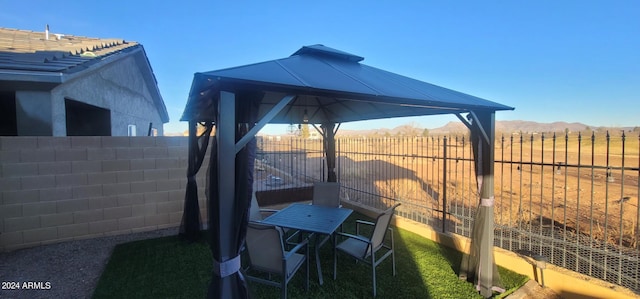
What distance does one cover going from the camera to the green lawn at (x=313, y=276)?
2941mm

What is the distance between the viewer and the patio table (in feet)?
10.3

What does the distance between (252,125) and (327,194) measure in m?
2.85

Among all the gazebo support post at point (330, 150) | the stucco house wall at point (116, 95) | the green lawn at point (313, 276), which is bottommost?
the green lawn at point (313, 276)

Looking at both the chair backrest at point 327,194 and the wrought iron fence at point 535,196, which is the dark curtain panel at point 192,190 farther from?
the wrought iron fence at point 535,196

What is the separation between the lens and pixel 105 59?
5.81m

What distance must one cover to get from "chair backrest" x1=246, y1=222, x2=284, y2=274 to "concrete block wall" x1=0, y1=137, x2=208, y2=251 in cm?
310

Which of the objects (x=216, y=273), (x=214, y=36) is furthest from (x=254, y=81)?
(x=214, y=36)

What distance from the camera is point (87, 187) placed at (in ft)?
14.3

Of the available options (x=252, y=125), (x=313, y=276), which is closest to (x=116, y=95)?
(x=252, y=125)

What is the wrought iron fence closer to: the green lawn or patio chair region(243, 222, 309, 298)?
the green lawn

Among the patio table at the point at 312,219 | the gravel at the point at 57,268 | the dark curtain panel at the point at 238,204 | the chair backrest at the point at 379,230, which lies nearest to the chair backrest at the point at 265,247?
the dark curtain panel at the point at 238,204

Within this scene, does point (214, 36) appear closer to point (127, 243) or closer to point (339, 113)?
point (339, 113)

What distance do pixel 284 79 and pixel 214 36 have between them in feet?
26.6

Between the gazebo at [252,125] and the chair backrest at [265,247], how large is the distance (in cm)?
38
